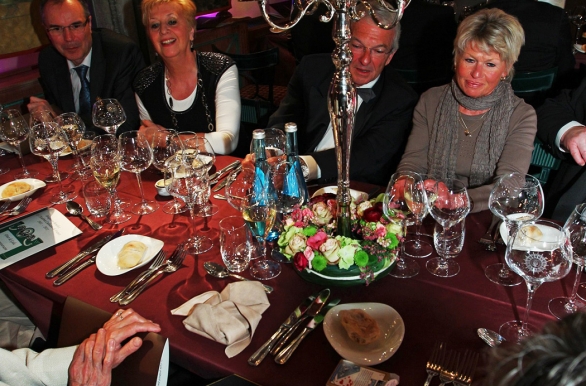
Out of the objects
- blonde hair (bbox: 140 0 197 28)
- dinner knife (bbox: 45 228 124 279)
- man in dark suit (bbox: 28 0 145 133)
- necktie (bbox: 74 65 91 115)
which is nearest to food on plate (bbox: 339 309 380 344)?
dinner knife (bbox: 45 228 124 279)

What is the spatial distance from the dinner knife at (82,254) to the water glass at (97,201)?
164 millimetres

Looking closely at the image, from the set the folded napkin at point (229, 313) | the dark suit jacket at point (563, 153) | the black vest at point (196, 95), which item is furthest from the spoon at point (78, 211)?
the dark suit jacket at point (563, 153)

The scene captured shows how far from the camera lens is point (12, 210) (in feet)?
5.90

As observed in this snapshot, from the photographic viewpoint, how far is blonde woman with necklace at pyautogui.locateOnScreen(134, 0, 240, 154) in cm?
257

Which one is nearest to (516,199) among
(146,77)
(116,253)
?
(116,253)

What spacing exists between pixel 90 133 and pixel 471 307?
2.10 m

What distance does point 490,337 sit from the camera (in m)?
1.08

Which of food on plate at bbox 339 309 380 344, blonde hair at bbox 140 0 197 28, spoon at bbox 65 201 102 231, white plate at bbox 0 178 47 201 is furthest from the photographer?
blonde hair at bbox 140 0 197 28

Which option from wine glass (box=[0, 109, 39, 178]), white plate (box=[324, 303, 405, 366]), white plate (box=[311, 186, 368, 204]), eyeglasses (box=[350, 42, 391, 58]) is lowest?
white plate (box=[324, 303, 405, 366])

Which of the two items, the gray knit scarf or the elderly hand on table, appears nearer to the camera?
the elderly hand on table

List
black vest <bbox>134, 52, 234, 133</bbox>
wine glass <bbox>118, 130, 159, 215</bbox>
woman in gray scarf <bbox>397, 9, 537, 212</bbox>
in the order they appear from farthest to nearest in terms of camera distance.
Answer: black vest <bbox>134, 52, 234, 133</bbox> < woman in gray scarf <bbox>397, 9, 537, 212</bbox> < wine glass <bbox>118, 130, 159, 215</bbox>

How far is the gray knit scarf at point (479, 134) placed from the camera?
2.04 metres

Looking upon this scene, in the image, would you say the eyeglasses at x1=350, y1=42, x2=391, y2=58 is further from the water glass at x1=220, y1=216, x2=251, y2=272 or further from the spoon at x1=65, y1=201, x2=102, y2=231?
the spoon at x1=65, y1=201, x2=102, y2=231

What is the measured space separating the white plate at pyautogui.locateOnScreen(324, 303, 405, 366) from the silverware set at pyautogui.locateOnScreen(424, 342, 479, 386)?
0.27ft
